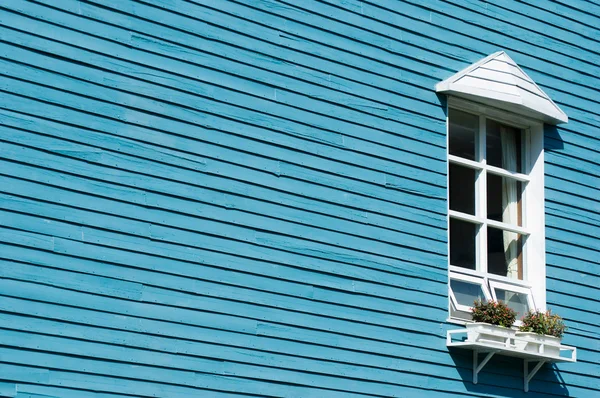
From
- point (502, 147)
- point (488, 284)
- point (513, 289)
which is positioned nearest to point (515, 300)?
point (513, 289)

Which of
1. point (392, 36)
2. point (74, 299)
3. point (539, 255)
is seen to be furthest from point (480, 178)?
point (74, 299)

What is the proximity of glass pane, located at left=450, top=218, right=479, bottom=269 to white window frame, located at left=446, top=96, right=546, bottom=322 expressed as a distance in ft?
0.20

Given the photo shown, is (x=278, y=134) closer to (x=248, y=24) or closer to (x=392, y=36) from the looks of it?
(x=248, y=24)

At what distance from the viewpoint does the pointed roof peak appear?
388 inches

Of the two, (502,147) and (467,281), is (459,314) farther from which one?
(502,147)

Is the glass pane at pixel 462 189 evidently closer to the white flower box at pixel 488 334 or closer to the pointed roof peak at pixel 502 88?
the pointed roof peak at pixel 502 88

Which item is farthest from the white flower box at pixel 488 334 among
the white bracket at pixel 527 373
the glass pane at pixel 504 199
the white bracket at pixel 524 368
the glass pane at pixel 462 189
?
the glass pane at pixel 504 199

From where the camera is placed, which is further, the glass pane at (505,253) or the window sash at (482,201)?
the glass pane at (505,253)

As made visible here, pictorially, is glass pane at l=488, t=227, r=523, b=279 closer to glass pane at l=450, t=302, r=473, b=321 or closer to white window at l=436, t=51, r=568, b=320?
white window at l=436, t=51, r=568, b=320

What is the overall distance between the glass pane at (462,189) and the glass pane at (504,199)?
28 centimetres

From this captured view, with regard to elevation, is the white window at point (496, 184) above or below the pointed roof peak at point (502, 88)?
below

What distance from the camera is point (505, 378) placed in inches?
383

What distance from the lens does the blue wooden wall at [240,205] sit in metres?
7.41

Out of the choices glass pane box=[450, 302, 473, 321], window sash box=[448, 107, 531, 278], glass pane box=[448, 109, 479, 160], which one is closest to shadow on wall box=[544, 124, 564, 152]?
window sash box=[448, 107, 531, 278]
